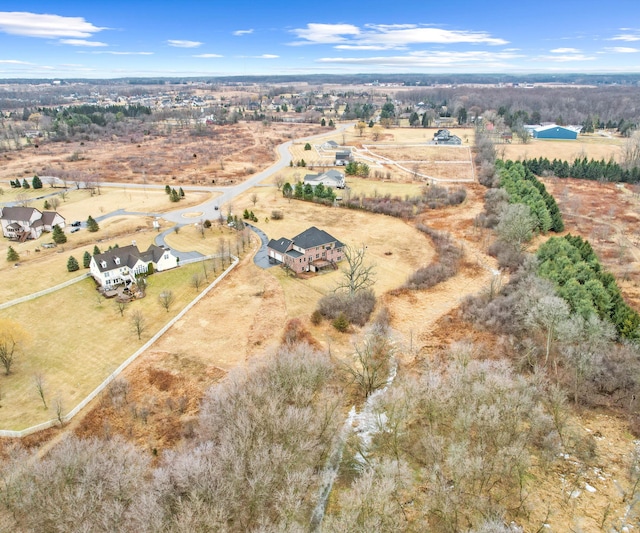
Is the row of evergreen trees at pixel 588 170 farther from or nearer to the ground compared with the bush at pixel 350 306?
farther from the ground

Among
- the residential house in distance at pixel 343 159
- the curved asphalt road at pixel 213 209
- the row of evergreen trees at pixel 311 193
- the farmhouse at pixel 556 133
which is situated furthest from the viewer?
the farmhouse at pixel 556 133

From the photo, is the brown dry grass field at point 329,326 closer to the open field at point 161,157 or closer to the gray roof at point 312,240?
the gray roof at point 312,240

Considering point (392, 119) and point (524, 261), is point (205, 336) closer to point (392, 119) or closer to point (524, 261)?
point (524, 261)

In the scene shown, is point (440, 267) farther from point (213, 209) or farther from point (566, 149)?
point (566, 149)

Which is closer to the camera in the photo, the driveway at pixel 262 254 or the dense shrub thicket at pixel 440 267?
the dense shrub thicket at pixel 440 267

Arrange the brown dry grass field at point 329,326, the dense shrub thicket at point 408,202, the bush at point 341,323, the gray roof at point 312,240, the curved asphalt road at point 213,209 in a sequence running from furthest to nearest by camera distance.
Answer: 1. the dense shrub thicket at point 408,202
2. the curved asphalt road at point 213,209
3. the gray roof at point 312,240
4. the bush at point 341,323
5. the brown dry grass field at point 329,326

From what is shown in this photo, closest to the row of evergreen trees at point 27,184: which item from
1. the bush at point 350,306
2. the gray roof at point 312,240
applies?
the gray roof at point 312,240

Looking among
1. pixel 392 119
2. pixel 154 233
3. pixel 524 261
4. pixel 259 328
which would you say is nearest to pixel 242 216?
pixel 154 233
